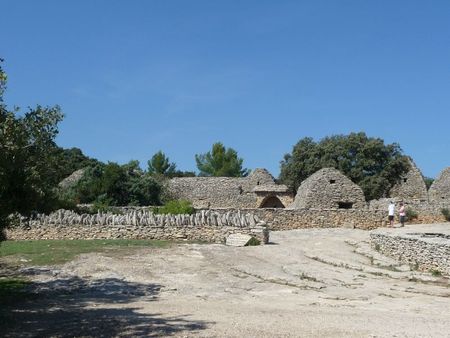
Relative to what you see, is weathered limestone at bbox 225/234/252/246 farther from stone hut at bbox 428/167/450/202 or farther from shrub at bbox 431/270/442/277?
stone hut at bbox 428/167/450/202

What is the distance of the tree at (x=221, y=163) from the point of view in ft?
244

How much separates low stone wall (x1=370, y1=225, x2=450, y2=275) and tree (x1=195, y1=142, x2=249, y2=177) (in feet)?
168

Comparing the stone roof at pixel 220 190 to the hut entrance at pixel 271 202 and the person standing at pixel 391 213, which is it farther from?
the person standing at pixel 391 213

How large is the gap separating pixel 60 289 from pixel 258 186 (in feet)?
122

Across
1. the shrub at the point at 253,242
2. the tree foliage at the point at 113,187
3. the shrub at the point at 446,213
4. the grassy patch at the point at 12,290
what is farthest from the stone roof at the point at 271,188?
the grassy patch at the point at 12,290

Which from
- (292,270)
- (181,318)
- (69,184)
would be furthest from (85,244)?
(69,184)

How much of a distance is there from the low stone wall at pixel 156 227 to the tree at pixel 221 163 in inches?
1996

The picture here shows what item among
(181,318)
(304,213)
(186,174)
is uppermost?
(186,174)

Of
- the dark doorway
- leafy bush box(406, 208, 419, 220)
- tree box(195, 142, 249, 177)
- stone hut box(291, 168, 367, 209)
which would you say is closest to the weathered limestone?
stone hut box(291, 168, 367, 209)

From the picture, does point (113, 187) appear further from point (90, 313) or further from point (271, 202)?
point (90, 313)

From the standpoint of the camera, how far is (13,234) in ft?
80.8

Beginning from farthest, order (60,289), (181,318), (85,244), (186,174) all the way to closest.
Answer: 1. (186,174)
2. (85,244)
3. (60,289)
4. (181,318)

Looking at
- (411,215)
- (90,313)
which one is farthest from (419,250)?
(411,215)

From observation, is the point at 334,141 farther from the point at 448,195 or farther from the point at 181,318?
the point at 181,318
